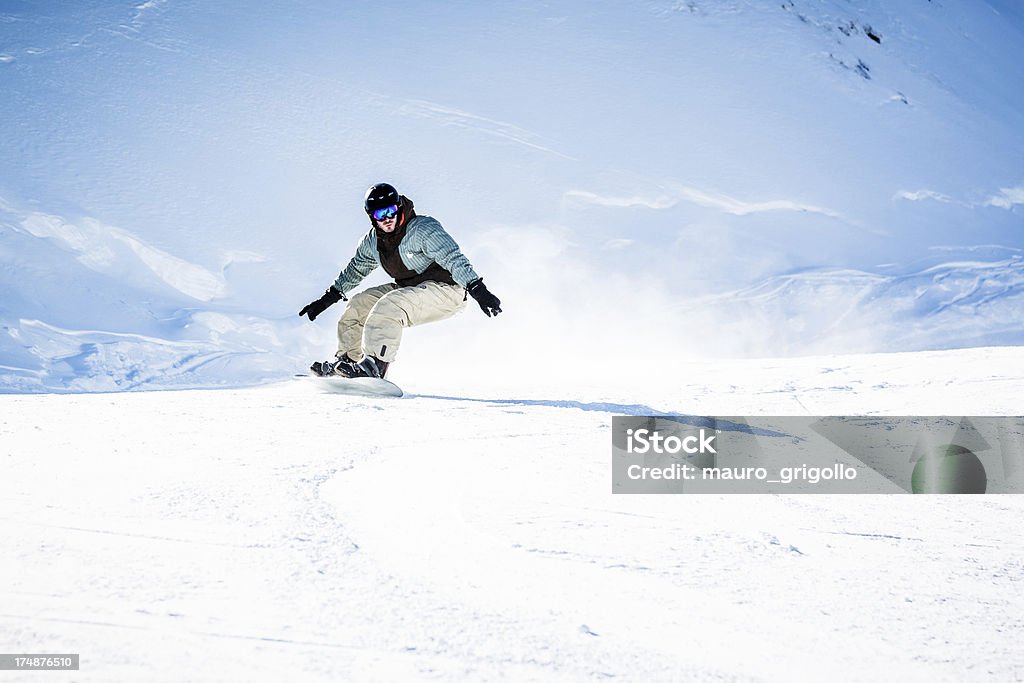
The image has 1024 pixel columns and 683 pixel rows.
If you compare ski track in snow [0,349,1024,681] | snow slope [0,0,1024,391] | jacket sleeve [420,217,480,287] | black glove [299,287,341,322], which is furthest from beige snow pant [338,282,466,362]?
snow slope [0,0,1024,391]

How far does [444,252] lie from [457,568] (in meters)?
2.83

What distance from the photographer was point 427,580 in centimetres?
142

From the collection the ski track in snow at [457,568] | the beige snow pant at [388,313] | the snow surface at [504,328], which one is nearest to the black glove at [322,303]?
the beige snow pant at [388,313]

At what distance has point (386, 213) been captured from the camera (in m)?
4.16

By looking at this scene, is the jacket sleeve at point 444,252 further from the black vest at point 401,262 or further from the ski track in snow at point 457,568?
the ski track in snow at point 457,568

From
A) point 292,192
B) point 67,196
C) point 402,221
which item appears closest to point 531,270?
point 292,192

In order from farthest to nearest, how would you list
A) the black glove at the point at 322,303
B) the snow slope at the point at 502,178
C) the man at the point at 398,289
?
the snow slope at the point at 502,178
the black glove at the point at 322,303
the man at the point at 398,289

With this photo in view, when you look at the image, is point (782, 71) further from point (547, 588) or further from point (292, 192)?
point (547, 588)

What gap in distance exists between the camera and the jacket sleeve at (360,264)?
450 cm

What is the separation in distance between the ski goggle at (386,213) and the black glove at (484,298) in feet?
1.68

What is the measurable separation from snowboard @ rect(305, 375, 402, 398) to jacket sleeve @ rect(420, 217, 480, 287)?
0.62 metres

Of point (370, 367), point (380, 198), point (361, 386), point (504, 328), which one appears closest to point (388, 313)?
point (370, 367)

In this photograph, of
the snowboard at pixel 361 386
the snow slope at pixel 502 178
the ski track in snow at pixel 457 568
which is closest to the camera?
the ski track in snow at pixel 457 568

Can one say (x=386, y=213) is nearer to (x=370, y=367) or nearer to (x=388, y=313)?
(x=388, y=313)
